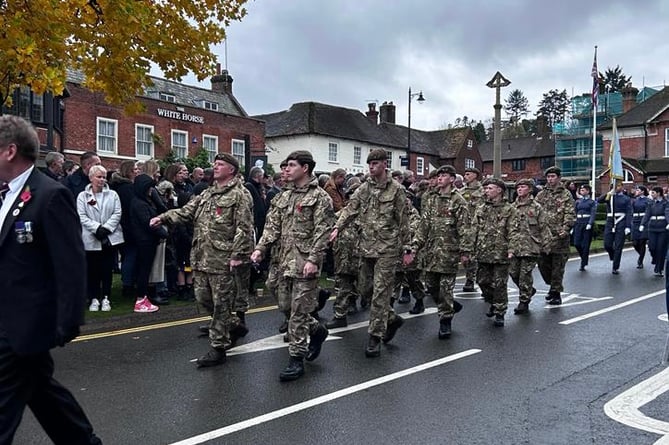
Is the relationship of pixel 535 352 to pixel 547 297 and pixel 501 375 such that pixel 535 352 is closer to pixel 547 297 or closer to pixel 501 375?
pixel 501 375

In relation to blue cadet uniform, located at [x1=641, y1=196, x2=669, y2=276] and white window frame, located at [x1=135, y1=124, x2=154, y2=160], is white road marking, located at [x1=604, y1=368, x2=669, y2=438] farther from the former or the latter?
white window frame, located at [x1=135, y1=124, x2=154, y2=160]

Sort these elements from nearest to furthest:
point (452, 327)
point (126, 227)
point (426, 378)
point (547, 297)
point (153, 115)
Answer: point (426, 378)
point (452, 327)
point (126, 227)
point (547, 297)
point (153, 115)

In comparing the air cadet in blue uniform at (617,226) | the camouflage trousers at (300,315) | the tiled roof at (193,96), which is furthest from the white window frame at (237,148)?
the camouflage trousers at (300,315)

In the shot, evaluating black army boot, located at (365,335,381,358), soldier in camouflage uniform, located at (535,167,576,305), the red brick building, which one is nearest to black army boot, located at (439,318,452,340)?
black army boot, located at (365,335,381,358)

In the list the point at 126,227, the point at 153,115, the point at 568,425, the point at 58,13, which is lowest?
the point at 568,425

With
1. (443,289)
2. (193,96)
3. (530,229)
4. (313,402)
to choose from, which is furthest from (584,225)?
(193,96)

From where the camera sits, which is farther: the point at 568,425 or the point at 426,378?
the point at 426,378

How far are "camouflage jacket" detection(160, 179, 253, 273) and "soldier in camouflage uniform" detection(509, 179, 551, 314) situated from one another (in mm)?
4482

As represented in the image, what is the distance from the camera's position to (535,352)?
723cm

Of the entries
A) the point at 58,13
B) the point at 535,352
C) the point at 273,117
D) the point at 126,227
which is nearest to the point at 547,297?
the point at 535,352

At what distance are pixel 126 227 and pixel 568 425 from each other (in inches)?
279

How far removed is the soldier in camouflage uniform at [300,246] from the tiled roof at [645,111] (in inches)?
2134

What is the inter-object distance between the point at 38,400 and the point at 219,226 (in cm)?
332

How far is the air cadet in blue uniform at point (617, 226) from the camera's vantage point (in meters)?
15.5
